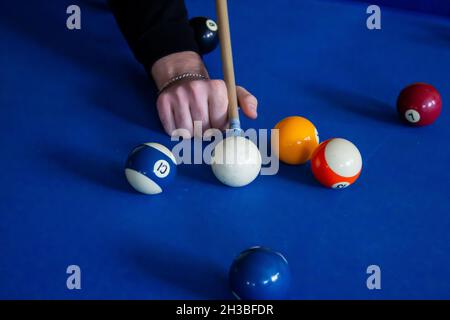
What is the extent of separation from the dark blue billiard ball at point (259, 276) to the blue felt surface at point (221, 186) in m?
0.06

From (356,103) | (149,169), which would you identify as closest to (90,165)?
(149,169)

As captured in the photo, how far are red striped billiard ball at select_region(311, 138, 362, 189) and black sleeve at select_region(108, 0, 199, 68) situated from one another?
1.72 feet

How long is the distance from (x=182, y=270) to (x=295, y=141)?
43 centimetres

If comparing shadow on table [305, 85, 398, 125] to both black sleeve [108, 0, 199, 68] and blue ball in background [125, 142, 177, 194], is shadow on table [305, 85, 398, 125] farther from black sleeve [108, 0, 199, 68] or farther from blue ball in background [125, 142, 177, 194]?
blue ball in background [125, 142, 177, 194]

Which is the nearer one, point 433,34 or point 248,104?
point 248,104

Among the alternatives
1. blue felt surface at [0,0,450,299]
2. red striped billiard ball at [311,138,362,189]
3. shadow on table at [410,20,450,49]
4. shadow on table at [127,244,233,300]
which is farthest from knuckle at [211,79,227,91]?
shadow on table at [410,20,450,49]

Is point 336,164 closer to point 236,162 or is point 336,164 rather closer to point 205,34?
point 236,162

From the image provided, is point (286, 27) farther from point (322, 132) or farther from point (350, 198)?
point (350, 198)

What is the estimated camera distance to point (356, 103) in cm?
152

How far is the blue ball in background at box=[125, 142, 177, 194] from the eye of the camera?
1.19 m

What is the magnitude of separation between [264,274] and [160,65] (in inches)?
29.3

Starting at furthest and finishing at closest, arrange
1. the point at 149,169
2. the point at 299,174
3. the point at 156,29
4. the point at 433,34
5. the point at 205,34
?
1. the point at 433,34
2. the point at 205,34
3. the point at 156,29
4. the point at 299,174
5. the point at 149,169

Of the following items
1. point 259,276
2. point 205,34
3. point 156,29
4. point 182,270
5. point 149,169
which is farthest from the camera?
point 205,34

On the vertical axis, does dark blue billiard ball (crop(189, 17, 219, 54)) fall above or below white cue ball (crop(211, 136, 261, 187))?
above
